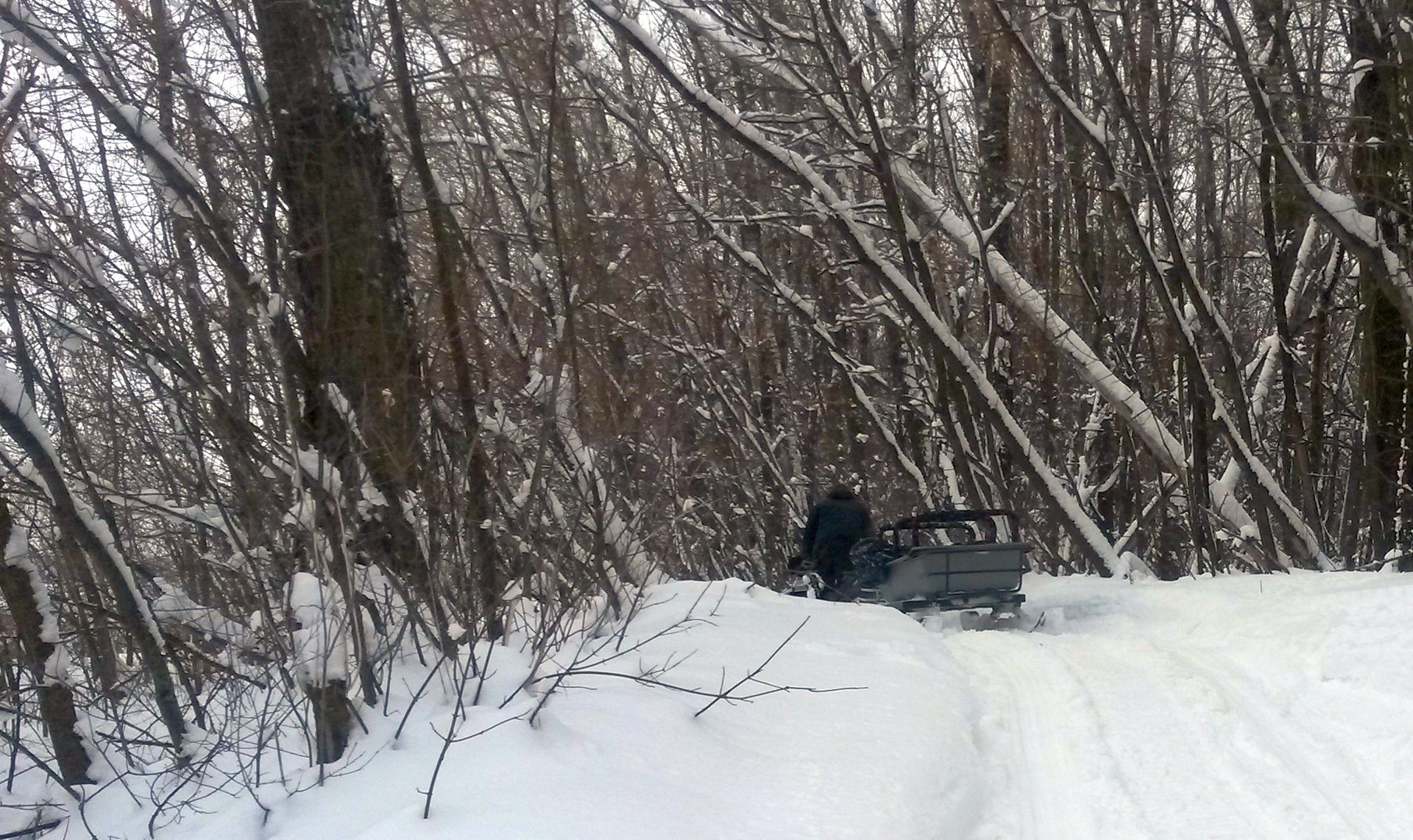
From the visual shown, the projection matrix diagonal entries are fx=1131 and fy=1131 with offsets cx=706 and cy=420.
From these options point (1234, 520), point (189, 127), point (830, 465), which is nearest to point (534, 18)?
point (189, 127)

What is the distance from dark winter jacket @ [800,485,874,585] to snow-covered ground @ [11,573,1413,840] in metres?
4.36

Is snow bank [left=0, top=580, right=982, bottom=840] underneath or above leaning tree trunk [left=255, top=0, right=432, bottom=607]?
underneath

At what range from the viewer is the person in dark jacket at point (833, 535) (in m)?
11.9

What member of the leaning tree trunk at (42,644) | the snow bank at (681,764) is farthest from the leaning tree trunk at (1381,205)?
the leaning tree trunk at (42,644)

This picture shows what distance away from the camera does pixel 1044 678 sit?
22.3ft

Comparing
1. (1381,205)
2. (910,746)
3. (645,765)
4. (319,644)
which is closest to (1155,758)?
(910,746)

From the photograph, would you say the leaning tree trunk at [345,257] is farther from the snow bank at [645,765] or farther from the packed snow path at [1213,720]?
the packed snow path at [1213,720]

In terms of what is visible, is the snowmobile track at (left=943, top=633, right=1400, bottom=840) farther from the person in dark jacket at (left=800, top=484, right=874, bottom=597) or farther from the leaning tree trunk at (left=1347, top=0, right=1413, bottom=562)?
the leaning tree trunk at (left=1347, top=0, right=1413, bottom=562)

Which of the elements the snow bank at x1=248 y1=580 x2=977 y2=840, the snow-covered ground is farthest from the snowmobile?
the snow bank at x1=248 y1=580 x2=977 y2=840

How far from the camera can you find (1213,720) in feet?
18.2

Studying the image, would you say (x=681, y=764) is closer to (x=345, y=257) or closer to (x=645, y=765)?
(x=645, y=765)

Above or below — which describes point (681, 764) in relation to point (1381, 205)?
below

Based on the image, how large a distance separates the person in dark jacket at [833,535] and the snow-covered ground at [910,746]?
435 centimetres

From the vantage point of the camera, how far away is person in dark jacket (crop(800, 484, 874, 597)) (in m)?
11.9
